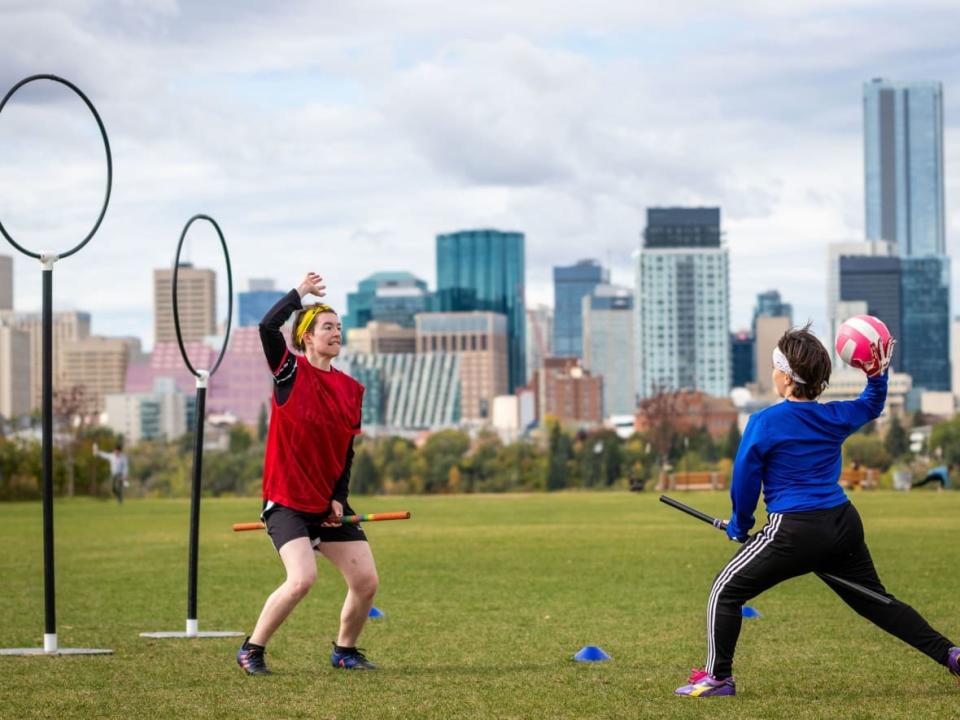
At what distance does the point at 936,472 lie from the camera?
195 ft

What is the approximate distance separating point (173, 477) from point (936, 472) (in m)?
63.0

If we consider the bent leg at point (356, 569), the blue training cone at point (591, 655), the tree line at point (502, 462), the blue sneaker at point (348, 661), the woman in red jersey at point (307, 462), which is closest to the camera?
the woman in red jersey at point (307, 462)

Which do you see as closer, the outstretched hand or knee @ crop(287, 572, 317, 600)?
the outstretched hand

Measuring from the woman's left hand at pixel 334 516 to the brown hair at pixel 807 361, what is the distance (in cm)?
304

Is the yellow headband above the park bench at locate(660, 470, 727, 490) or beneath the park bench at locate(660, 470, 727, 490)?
above

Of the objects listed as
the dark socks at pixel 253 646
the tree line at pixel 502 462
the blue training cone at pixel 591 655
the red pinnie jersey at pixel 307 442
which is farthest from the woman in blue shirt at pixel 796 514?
the tree line at pixel 502 462

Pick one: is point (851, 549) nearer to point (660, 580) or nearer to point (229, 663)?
point (229, 663)

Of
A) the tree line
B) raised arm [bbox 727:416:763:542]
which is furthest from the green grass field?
the tree line

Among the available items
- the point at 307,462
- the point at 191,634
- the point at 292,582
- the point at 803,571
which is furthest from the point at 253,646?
the point at 803,571

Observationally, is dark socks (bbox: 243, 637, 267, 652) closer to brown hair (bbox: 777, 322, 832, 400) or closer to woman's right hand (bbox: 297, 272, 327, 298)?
woman's right hand (bbox: 297, 272, 327, 298)

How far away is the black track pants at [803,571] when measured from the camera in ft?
30.7

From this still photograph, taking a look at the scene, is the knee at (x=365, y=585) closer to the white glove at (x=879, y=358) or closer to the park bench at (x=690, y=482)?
the white glove at (x=879, y=358)

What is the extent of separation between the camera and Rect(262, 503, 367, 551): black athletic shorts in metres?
10.6

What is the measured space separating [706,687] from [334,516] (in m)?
2.67
